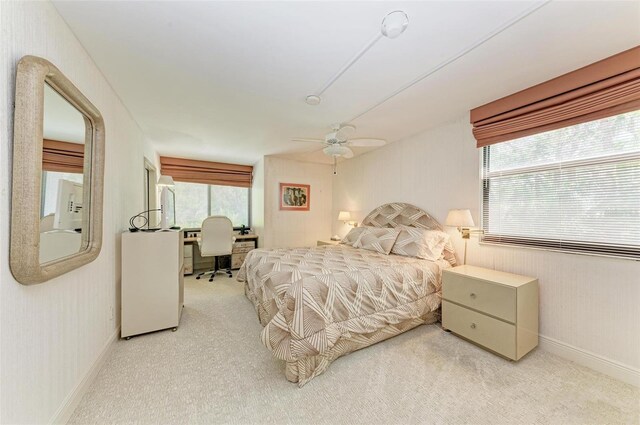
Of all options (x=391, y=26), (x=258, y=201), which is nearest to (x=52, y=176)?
(x=391, y=26)

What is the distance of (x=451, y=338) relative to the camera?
7.64 feet

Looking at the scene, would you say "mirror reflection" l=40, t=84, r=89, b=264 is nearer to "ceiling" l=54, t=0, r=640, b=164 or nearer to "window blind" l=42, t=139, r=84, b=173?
"window blind" l=42, t=139, r=84, b=173

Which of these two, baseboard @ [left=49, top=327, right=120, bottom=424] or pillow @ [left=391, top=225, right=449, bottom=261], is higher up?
pillow @ [left=391, top=225, right=449, bottom=261]

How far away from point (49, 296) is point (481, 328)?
306 cm

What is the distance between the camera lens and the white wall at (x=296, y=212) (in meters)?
4.73

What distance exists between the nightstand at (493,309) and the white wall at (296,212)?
315 centimetres

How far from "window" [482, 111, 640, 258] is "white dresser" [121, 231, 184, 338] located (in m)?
3.39

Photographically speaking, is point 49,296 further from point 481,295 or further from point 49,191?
point 481,295

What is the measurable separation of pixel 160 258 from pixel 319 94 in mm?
2281

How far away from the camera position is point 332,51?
66.4 inches

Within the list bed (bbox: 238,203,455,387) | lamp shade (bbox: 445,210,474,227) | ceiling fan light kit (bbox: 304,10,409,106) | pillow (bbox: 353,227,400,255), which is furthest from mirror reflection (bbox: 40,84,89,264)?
lamp shade (bbox: 445,210,474,227)

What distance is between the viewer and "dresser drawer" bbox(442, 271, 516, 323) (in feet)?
6.44

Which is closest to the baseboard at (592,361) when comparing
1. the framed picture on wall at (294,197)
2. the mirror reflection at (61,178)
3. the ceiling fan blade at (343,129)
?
the ceiling fan blade at (343,129)

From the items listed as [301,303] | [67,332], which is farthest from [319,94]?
[67,332]
